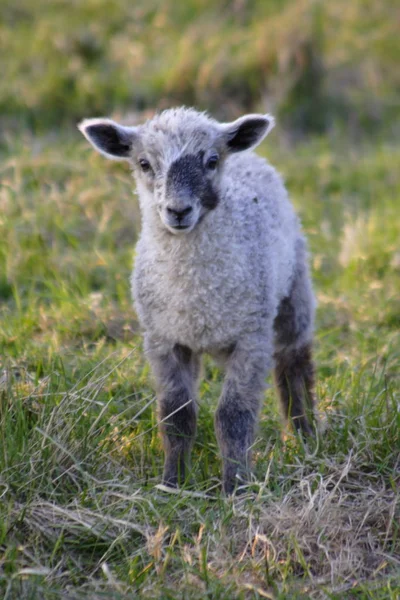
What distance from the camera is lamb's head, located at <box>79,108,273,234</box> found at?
421 centimetres

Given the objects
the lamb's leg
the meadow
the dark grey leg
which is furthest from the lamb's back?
the dark grey leg

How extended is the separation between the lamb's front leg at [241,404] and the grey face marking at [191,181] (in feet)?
2.09

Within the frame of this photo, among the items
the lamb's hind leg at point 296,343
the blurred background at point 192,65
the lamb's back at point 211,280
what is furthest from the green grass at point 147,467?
the blurred background at point 192,65

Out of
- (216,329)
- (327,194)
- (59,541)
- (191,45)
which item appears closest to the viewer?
(59,541)

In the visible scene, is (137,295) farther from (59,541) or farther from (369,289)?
(369,289)

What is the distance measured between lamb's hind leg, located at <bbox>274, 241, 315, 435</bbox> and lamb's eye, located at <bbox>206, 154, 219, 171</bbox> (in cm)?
87

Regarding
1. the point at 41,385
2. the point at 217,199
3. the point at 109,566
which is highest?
the point at 217,199

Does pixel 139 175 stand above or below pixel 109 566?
above

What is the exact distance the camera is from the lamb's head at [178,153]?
13.8ft

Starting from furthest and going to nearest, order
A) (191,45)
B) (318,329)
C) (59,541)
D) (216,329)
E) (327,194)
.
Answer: (191,45) < (327,194) < (318,329) < (216,329) < (59,541)

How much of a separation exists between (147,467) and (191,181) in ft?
4.15

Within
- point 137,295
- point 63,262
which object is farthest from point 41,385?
point 63,262

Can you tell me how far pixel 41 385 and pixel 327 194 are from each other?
469 cm

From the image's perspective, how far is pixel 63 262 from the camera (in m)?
6.43
